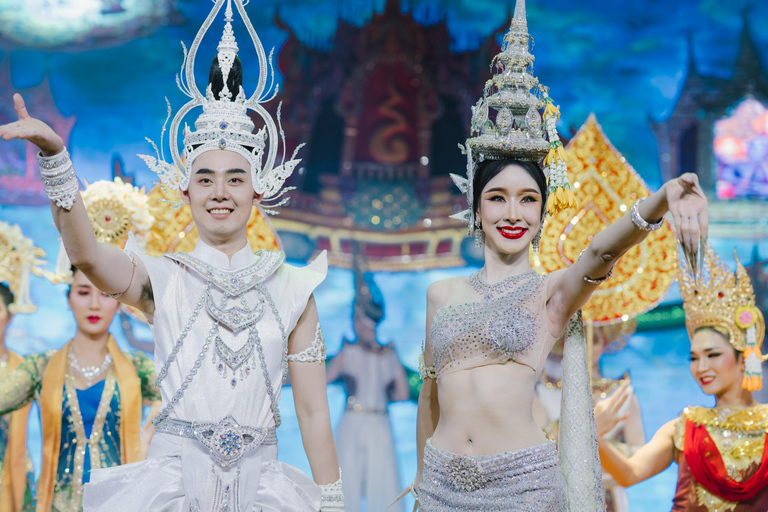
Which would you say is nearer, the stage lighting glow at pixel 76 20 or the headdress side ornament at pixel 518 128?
the headdress side ornament at pixel 518 128

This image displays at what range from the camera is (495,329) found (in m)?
3.07

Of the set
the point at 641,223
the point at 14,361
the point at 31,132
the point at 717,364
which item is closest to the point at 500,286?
the point at 641,223

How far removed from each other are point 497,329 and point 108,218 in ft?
6.66

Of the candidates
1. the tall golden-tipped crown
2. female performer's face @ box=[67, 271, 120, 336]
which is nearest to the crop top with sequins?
the tall golden-tipped crown

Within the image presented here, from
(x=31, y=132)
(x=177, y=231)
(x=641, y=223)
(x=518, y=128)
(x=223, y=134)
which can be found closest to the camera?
(x=31, y=132)

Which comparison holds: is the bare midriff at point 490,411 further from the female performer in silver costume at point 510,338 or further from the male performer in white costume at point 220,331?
the male performer in white costume at point 220,331

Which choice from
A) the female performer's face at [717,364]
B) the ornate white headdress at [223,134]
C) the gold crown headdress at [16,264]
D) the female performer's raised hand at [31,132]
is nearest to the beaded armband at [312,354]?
the ornate white headdress at [223,134]

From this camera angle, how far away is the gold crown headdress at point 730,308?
458cm

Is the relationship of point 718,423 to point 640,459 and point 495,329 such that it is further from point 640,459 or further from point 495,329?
point 495,329

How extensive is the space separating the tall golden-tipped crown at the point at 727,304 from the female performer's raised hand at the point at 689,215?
2.10 m

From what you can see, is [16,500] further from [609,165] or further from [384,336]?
[609,165]

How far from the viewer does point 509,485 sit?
296 cm

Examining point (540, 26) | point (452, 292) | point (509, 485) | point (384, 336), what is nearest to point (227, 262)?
point (452, 292)

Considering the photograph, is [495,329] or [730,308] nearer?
[495,329]
